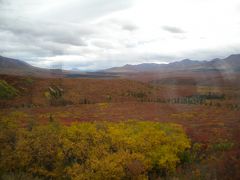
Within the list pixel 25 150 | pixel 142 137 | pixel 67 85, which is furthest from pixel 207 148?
pixel 67 85

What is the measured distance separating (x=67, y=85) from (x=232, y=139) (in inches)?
1636

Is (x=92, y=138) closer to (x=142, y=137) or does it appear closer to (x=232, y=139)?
(x=142, y=137)

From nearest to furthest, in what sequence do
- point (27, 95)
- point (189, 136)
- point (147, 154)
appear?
point (147, 154)
point (189, 136)
point (27, 95)

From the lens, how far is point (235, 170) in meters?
10.0

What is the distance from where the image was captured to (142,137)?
13711mm

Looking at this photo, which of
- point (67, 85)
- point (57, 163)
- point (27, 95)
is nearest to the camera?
point (57, 163)

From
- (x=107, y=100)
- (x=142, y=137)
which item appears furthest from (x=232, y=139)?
(x=107, y=100)

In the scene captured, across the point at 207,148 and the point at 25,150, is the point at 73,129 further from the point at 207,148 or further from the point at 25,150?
the point at 207,148

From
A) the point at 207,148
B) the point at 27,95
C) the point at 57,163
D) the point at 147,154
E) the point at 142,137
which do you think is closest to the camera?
the point at 57,163

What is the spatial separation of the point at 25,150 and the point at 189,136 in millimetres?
10677

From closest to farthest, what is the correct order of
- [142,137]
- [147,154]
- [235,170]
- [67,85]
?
[235,170] → [147,154] → [142,137] → [67,85]

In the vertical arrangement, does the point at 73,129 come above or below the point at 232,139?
above

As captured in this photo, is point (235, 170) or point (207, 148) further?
point (207, 148)

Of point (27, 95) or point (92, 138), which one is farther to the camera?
point (27, 95)
